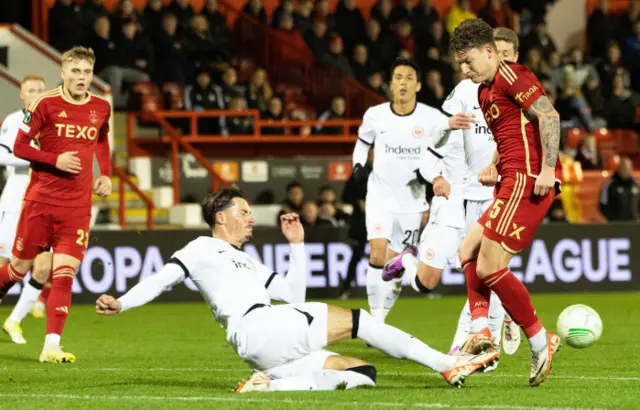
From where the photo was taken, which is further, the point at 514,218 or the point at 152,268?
the point at 152,268

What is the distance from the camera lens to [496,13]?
24.8m

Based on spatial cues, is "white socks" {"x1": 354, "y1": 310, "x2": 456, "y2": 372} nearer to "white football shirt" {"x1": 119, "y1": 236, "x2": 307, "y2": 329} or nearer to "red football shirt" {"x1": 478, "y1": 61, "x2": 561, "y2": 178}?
"white football shirt" {"x1": 119, "y1": 236, "x2": 307, "y2": 329}

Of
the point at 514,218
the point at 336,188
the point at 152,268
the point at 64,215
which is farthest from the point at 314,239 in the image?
the point at 514,218

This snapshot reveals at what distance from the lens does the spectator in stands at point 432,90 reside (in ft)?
69.8

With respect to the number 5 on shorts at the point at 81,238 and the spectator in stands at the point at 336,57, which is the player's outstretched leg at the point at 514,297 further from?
the spectator in stands at the point at 336,57

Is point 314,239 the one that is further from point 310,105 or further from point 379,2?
point 379,2

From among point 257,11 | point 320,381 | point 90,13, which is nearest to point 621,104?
point 257,11

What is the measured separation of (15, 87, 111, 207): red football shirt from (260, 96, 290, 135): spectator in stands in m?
11.0

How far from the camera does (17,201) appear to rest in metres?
12.6

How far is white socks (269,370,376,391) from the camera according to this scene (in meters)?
7.09

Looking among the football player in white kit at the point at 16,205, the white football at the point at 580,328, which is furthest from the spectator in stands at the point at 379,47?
the white football at the point at 580,328

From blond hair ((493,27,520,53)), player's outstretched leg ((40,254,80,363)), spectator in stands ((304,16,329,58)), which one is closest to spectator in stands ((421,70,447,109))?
spectator in stands ((304,16,329,58))

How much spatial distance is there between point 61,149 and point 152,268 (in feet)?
20.8

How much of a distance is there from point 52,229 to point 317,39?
12.7m
